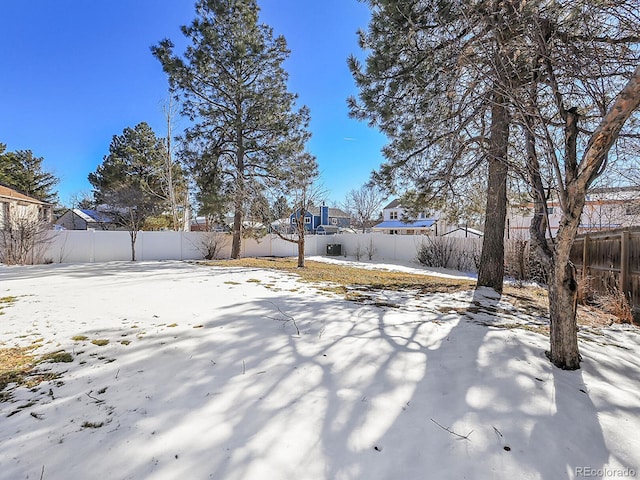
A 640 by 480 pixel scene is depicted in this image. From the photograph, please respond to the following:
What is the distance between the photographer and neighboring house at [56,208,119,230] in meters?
21.1

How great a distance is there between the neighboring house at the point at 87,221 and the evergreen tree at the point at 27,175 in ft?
7.59

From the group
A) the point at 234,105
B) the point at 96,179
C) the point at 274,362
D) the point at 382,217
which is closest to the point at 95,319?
the point at 274,362

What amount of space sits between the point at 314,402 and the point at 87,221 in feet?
85.7

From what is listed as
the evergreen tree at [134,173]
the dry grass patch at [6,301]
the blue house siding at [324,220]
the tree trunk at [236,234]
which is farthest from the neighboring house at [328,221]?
the dry grass patch at [6,301]

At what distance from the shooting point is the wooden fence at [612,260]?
4661mm

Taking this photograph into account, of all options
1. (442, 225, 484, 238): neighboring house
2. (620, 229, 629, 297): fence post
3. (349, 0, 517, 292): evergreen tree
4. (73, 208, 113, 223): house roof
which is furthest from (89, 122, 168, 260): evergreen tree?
(620, 229, 629, 297): fence post

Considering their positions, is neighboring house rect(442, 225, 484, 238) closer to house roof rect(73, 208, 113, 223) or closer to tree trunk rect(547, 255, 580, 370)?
tree trunk rect(547, 255, 580, 370)

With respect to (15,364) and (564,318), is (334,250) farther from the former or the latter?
(15,364)

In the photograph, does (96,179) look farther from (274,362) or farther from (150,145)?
(274,362)

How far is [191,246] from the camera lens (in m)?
13.6

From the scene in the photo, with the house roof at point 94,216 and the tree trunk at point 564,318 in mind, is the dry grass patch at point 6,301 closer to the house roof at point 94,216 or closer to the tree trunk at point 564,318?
the tree trunk at point 564,318

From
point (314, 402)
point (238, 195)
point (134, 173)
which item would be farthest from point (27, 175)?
point (314, 402)

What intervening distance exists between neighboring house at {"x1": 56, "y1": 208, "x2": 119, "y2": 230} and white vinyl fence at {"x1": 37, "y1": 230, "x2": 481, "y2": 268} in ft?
34.3

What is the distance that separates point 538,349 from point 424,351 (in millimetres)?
1085
